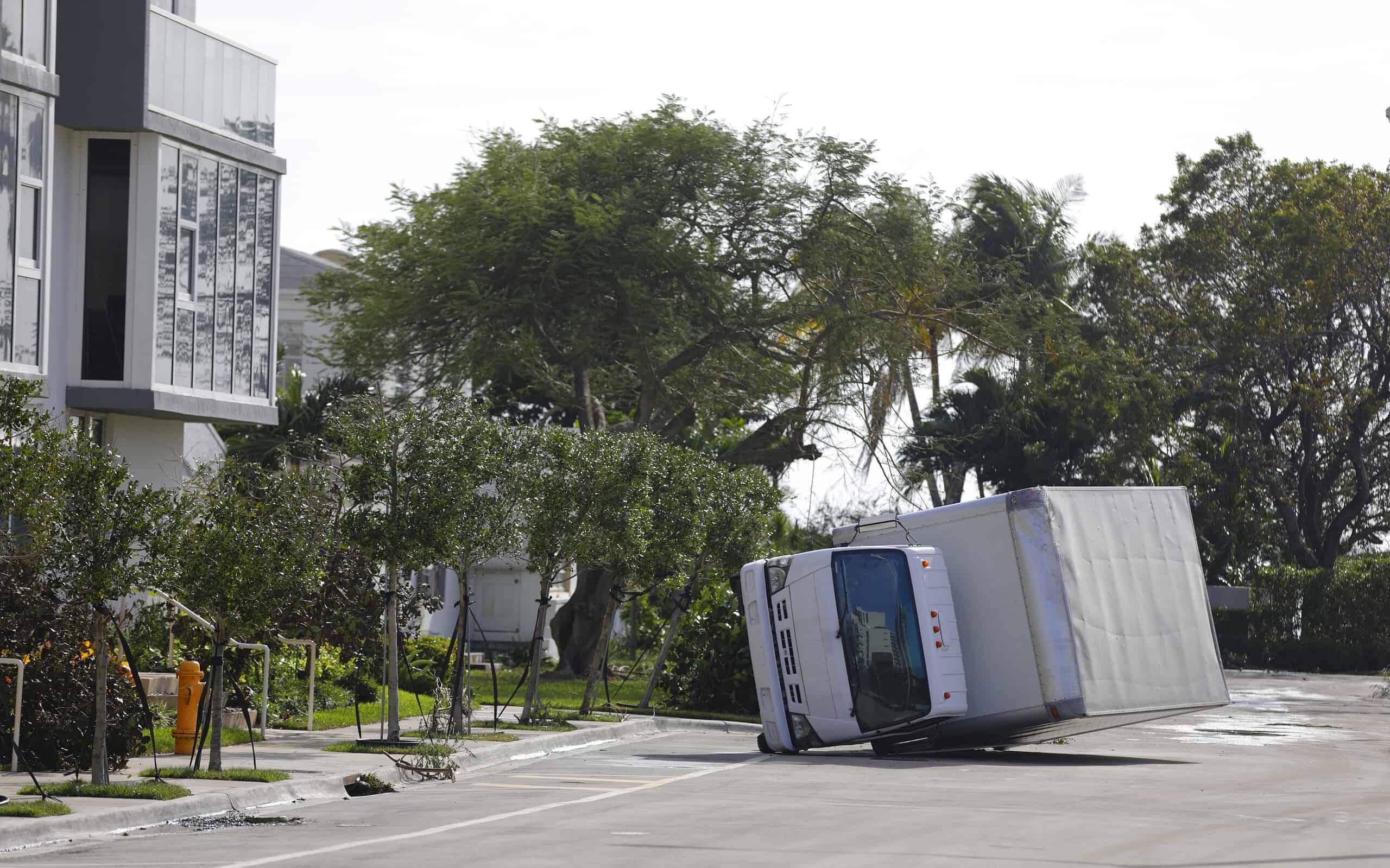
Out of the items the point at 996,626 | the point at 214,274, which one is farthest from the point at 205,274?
the point at 996,626

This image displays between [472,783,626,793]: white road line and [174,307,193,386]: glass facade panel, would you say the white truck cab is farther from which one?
[174,307,193,386]: glass facade panel

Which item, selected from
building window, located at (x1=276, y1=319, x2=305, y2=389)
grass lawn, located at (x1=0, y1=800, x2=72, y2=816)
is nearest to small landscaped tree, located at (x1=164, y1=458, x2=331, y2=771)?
grass lawn, located at (x1=0, y1=800, x2=72, y2=816)

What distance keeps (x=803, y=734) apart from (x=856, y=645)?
1634 millimetres

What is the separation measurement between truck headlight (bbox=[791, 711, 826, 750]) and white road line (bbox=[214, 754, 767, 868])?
98.6 inches

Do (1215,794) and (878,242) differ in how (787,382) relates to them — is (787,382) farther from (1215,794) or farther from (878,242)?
(1215,794)

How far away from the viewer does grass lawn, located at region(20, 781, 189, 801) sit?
40.9 ft

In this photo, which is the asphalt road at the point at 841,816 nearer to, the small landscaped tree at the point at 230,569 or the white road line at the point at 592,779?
the white road line at the point at 592,779

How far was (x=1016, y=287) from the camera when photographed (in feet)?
161

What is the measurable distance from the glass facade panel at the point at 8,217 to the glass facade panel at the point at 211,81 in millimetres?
2743

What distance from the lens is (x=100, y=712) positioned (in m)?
12.8

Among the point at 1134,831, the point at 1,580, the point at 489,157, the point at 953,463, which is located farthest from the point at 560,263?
the point at 953,463

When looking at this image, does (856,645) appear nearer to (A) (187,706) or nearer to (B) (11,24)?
(A) (187,706)

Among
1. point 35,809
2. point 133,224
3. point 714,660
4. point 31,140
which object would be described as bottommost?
point 35,809

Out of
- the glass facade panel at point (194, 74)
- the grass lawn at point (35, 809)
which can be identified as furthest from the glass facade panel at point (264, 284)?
the grass lawn at point (35, 809)
